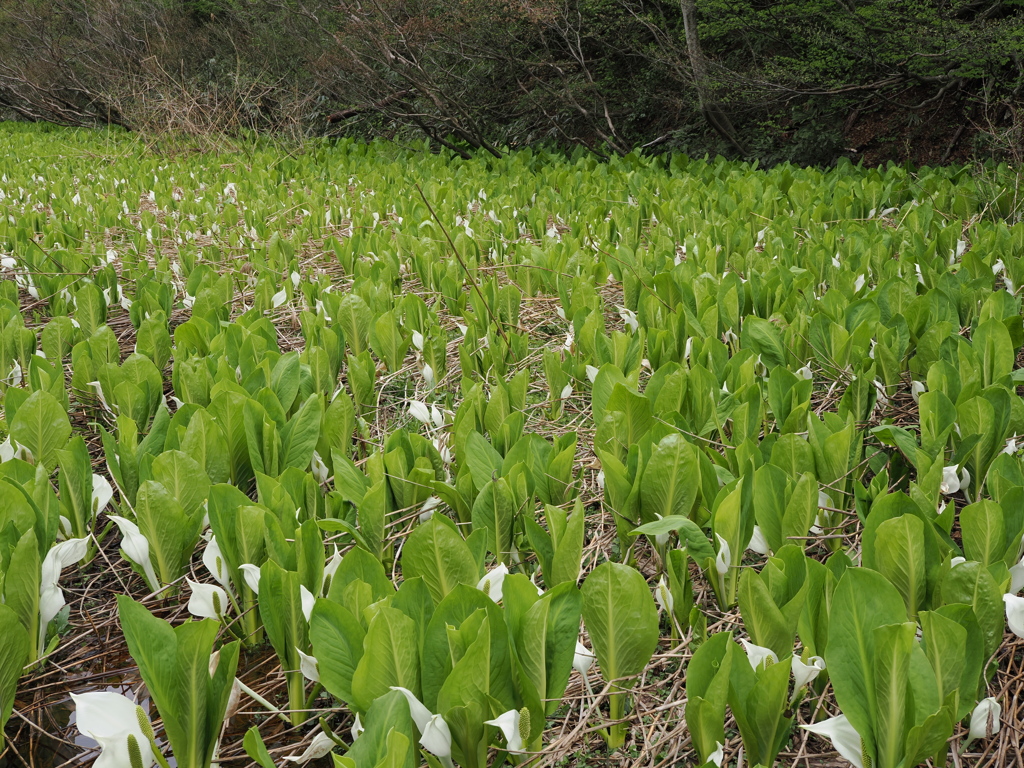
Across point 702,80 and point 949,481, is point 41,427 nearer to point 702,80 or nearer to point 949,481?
point 949,481

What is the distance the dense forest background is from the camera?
6402 millimetres

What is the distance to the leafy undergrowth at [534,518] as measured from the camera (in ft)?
3.74

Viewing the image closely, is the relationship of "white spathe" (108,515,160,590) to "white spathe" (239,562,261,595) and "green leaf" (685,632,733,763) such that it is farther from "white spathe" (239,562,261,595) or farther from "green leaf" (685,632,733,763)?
"green leaf" (685,632,733,763)

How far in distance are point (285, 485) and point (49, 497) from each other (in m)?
0.44

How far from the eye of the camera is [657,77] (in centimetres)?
905

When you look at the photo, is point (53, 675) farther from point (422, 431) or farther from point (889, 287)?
point (889, 287)

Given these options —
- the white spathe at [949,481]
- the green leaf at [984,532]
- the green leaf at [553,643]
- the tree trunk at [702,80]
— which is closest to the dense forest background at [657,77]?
the tree trunk at [702,80]

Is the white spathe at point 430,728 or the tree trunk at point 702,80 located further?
the tree trunk at point 702,80

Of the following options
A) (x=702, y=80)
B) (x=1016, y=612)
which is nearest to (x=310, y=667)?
(x=1016, y=612)

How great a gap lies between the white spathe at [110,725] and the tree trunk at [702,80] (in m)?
6.94

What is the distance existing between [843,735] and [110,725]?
97 centimetres

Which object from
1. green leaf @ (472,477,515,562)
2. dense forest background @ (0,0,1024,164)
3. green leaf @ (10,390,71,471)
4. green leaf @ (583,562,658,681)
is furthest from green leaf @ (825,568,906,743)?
dense forest background @ (0,0,1024,164)

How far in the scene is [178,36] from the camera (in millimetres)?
15953

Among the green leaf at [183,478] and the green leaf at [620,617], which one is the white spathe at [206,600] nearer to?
the green leaf at [183,478]
